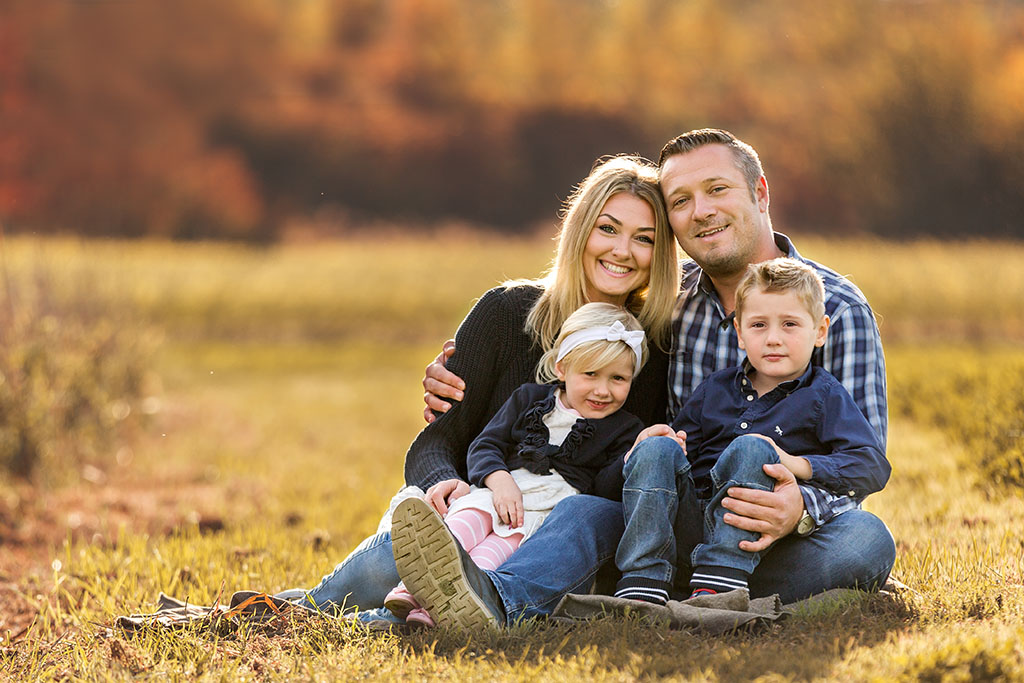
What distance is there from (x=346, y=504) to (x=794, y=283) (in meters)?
4.42

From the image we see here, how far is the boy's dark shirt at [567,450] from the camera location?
380 cm

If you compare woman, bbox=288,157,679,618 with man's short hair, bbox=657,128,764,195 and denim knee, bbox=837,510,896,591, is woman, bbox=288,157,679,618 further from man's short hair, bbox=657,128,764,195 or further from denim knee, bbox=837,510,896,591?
denim knee, bbox=837,510,896,591

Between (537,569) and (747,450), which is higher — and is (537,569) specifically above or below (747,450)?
below

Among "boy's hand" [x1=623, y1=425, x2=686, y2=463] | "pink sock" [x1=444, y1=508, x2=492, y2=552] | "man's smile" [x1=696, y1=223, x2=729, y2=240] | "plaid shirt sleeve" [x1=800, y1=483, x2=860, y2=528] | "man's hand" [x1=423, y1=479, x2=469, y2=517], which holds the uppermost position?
"man's smile" [x1=696, y1=223, x2=729, y2=240]

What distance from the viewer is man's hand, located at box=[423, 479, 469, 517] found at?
12.8 ft

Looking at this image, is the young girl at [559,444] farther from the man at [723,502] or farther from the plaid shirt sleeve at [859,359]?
the plaid shirt sleeve at [859,359]

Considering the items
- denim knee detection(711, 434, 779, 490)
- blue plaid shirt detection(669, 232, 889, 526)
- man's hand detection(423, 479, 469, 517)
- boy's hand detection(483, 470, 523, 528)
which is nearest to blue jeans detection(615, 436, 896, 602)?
denim knee detection(711, 434, 779, 490)

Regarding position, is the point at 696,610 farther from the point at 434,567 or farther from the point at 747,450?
the point at 434,567

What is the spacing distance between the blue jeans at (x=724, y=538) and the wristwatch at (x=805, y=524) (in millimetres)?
83

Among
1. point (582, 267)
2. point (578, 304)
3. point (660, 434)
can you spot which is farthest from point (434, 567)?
point (582, 267)

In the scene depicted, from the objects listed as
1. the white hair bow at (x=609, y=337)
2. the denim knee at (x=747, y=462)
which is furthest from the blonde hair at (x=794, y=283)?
the denim knee at (x=747, y=462)

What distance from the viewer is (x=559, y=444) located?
3854mm

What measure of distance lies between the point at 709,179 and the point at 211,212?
24936 mm

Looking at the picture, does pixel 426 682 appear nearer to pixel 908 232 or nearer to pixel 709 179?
pixel 709 179
